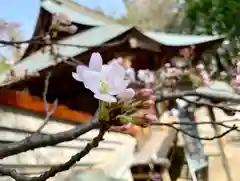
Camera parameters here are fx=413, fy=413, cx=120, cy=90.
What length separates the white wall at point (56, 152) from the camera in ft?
5.47

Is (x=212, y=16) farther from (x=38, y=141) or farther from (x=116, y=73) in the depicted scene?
(x=116, y=73)

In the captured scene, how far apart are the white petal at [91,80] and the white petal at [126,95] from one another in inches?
2.3

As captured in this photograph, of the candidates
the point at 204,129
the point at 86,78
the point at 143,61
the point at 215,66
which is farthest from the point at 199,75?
the point at 86,78

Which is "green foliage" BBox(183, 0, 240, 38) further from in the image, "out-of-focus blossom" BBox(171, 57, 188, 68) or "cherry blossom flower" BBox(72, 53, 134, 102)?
"cherry blossom flower" BBox(72, 53, 134, 102)

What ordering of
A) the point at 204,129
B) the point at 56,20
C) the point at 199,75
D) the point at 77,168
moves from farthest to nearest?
the point at 199,75, the point at 204,129, the point at 77,168, the point at 56,20

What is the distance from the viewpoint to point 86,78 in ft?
1.89

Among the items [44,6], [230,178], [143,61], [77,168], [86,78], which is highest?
[44,6]

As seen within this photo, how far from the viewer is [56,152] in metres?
1.96

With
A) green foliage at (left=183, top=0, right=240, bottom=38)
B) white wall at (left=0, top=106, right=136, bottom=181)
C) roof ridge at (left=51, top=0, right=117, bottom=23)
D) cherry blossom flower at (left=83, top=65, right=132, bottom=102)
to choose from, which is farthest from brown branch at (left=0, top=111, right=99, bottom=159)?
green foliage at (left=183, top=0, right=240, bottom=38)

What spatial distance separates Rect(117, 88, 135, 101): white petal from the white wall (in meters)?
1.08

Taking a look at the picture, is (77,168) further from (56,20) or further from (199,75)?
(199,75)

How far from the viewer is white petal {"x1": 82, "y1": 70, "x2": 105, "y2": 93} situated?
1.87 feet

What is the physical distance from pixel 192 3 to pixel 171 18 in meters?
0.57

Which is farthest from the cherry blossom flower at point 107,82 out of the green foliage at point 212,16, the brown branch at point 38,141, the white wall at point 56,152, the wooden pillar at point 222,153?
the green foliage at point 212,16
